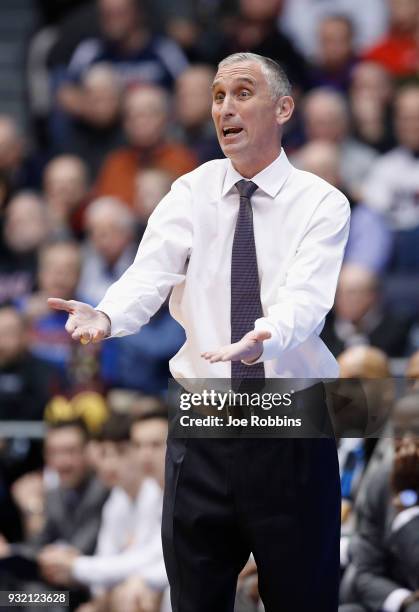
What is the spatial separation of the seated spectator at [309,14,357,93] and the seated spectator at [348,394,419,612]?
3.96 meters

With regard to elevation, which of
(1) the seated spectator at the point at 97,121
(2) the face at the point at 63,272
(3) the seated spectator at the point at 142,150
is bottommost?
(2) the face at the point at 63,272

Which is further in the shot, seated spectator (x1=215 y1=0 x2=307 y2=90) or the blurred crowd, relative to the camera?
seated spectator (x1=215 y1=0 x2=307 y2=90)

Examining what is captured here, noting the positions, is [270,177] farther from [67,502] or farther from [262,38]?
[262,38]

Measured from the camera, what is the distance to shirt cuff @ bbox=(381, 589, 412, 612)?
14.3 feet

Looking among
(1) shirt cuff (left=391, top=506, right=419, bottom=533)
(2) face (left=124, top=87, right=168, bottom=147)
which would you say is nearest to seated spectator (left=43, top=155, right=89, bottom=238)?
(2) face (left=124, top=87, right=168, bottom=147)

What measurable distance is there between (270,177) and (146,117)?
15.5 ft

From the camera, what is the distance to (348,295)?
21.6ft

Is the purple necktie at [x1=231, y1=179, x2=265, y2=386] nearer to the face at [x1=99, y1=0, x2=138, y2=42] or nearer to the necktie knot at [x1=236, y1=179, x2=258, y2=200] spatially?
the necktie knot at [x1=236, y1=179, x2=258, y2=200]

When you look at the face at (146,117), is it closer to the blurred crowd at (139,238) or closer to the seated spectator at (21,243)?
the blurred crowd at (139,238)

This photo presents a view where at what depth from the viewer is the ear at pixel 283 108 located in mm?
3340

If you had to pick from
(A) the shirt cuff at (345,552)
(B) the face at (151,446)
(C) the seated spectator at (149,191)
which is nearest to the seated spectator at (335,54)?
(C) the seated spectator at (149,191)

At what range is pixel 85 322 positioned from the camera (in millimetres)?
3129

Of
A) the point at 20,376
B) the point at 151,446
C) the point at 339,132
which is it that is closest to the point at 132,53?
the point at 339,132

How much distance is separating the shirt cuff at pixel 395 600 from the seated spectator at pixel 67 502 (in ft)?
5.12
